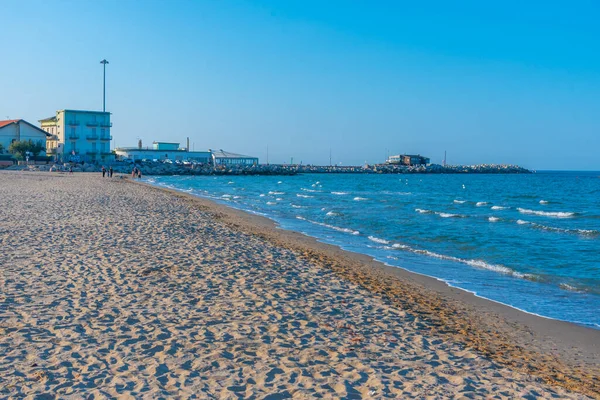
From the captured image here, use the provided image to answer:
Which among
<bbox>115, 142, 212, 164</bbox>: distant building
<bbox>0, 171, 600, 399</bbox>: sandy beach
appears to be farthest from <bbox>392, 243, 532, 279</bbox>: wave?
<bbox>115, 142, 212, 164</bbox>: distant building

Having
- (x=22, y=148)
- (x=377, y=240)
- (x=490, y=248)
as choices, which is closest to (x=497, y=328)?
(x=490, y=248)

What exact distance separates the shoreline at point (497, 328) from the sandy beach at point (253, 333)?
36 millimetres

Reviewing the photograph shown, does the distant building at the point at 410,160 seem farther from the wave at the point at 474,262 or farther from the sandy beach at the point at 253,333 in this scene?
the sandy beach at the point at 253,333

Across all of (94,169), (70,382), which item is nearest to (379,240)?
(70,382)

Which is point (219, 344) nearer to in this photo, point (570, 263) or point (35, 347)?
point (35, 347)

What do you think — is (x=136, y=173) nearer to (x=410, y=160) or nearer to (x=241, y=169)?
(x=241, y=169)

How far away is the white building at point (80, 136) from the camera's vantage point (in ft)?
261

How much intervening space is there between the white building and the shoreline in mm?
74966

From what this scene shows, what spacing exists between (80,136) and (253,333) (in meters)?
81.9

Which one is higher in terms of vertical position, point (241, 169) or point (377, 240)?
point (241, 169)

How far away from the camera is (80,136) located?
266 ft

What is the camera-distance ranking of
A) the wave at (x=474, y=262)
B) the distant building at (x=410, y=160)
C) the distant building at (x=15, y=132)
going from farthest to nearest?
the distant building at (x=410, y=160)
the distant building at (x=15, y=132)
the wave at (x=474, y=262)

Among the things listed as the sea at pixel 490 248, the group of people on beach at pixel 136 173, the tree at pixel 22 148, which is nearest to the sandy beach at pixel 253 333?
the sea at pixel 490 248

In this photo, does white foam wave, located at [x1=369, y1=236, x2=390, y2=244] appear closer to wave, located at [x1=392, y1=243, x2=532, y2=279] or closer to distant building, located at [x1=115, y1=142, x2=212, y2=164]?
wave, located at [x1=392, y1=243, x2=532, y2=279]
